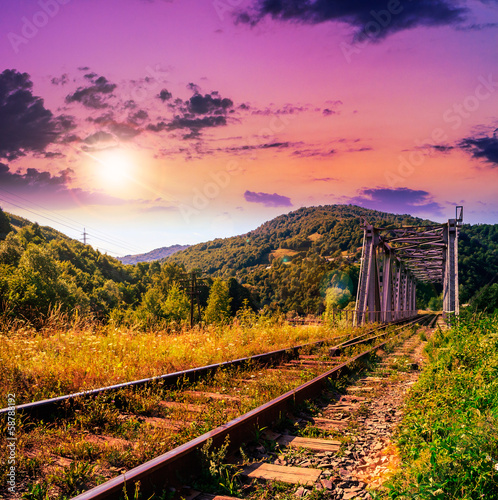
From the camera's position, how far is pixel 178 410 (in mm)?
3947

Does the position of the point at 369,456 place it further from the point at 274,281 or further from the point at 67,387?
the point at 274,281

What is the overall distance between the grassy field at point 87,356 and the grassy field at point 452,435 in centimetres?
318

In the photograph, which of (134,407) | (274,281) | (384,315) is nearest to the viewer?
(134,407)

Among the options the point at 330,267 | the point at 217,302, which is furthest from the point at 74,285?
the point at 330,267

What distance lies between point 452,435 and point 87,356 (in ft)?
15.7

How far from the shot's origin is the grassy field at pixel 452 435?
2.14 meters

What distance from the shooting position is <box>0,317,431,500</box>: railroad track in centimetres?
259

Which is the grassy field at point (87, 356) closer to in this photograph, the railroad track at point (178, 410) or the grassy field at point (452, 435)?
the railroad track at point (178, 410)

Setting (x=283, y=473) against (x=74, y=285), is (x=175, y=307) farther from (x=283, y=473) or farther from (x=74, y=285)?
(x=283, y=473)

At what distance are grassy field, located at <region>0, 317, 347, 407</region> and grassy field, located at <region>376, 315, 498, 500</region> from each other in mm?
3181

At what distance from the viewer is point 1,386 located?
13.5 ft

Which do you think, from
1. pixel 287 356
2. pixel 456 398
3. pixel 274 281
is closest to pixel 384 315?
pixel 287 356

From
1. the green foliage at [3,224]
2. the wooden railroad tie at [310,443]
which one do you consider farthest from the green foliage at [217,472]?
the green foliage at [3,224]

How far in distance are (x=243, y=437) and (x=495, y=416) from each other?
2016 mm
